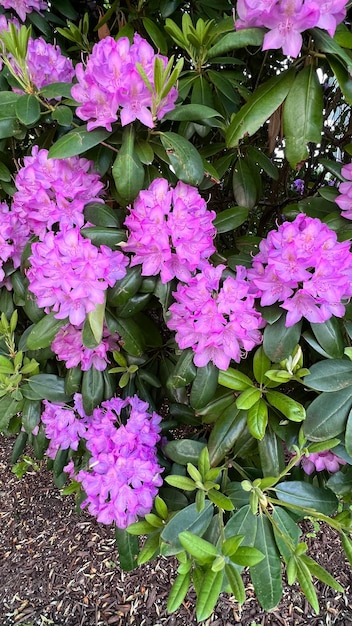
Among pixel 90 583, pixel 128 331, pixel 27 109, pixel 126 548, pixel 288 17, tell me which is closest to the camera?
pixel 288 17

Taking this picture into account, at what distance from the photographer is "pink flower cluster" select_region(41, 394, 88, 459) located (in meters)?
1.29

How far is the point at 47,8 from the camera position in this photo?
141cm

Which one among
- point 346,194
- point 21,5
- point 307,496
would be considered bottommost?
point 307,496

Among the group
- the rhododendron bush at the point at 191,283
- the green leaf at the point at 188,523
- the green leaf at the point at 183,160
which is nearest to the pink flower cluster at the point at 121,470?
the rhododendron bush at the point at 191,283

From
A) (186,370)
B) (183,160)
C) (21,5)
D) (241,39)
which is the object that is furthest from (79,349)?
(21,5)

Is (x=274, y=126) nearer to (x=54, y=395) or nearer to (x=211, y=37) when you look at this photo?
(x=211, y=37)

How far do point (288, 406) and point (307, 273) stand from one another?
0.82ft

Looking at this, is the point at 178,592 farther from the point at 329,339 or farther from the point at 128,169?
the point at 128,169

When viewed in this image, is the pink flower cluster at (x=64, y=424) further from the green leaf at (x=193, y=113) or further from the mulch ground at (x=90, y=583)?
the mulch ground at (x=90, y=583)

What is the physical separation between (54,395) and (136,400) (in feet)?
0.72

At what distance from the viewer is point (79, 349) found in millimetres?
1127

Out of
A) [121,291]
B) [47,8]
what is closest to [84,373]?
[121,291]

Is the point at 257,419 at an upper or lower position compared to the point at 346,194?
lower

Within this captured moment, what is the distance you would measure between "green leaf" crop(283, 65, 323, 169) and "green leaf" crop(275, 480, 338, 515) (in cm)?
66
